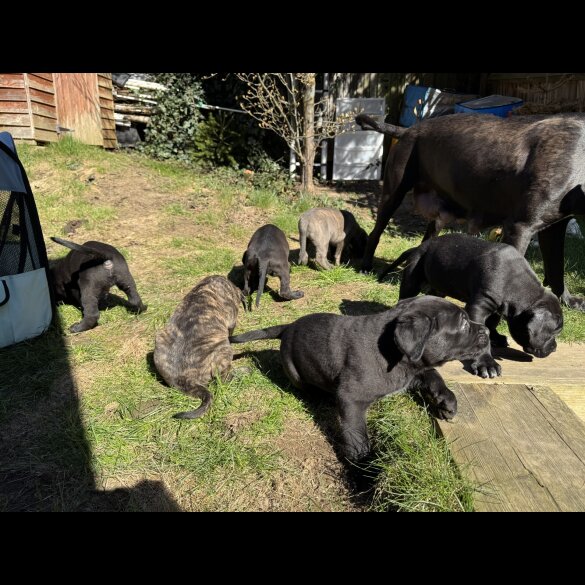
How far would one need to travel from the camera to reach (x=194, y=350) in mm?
4000

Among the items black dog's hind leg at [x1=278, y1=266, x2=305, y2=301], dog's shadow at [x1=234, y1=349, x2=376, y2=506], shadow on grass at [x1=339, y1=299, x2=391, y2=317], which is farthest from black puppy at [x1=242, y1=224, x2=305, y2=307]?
dog's shadow at [x1=234, y1=349, x2=376, y2=506]

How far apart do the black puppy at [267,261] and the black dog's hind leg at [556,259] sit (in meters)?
2.78

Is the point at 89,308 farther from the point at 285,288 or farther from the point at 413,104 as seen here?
the point at 413,104

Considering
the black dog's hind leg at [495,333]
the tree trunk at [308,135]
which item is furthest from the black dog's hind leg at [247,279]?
the tree trunk at [308,135]

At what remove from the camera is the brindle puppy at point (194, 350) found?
3959mm

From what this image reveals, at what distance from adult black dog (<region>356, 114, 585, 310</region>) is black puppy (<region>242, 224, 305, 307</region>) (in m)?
1.75

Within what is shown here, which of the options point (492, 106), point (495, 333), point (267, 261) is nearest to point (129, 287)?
point (267, 261)

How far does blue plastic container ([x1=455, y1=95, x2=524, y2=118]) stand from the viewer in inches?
404

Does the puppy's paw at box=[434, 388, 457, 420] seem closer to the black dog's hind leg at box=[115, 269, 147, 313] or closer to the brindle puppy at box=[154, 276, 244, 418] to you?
the brindle puppy at box=[154, 276, 244, 418]

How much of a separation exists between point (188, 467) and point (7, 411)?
1.77 meters

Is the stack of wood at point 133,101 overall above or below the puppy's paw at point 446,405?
above

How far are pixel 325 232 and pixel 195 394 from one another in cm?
379

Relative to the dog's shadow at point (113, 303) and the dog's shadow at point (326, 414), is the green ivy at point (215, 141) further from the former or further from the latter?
the dog's shadow at point (326, 414)
